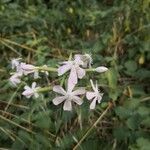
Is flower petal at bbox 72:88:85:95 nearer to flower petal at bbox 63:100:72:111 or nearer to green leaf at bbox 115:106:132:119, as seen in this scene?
flower petal at bbox 63:100:72:111

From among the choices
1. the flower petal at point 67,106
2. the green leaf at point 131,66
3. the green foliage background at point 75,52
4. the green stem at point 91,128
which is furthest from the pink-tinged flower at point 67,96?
the green leaf at point 131,66

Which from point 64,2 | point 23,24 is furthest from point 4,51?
point 64,2

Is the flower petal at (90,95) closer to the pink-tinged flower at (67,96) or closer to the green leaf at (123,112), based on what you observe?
the pink-tinged flower at (67,96)

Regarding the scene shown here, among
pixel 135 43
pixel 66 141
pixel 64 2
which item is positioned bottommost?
pixel 66 141

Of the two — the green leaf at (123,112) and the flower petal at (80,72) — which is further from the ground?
the flower petal at (80,72)

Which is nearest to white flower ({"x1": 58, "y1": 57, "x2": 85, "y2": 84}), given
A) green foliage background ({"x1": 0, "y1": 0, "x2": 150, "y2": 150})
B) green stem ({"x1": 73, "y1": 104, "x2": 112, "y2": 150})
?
green foliage background ({"x1": 0, "y1": 0, "x2": 150, "y2": 150})

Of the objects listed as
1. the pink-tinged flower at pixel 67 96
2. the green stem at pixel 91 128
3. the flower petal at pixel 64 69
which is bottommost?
the green stem at pixel 91 128

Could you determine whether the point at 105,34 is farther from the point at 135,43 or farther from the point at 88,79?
the point at 88,79

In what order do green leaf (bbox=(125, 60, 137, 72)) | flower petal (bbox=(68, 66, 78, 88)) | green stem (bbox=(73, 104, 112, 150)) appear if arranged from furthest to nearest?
1. green leaf (bbox=(125, 60, 137, 72))
2. green stem (bbox=(73, 104, 112, 150))
3. flower petal (bbox=(68, 66, 78, 88))

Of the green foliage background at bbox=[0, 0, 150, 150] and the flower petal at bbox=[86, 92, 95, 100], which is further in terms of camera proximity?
the green foliage background at bbox=[0, 0, 150, 150]
